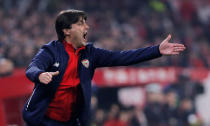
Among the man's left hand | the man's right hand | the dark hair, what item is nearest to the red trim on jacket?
the dark hair

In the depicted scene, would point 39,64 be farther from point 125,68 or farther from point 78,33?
point 125,68

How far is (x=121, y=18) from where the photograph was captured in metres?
14.4

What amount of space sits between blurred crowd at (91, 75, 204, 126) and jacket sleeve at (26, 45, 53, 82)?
578 centimetres

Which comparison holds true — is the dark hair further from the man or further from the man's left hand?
the man's left hand

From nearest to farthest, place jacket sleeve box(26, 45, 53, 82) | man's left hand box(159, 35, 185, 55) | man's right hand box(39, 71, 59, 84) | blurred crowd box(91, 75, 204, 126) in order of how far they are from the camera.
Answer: man's right hand box(39, 71, 59, 84) < jacket sleeve box(26, 45, 53, 82) < man's left hand box(159, 35, 185, 55) < blurred crowd box(91, 75, 204, 126)

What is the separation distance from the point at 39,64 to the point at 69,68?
30cm

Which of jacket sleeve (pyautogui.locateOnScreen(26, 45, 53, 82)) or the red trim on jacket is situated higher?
jacket sleeve (pyautogui.locateOnScreen(26, 45, 53, 82))

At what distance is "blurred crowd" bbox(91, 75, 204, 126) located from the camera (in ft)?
34.3

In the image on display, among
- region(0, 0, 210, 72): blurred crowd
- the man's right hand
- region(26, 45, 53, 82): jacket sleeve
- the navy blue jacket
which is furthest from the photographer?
region(0, 0, 210, 72): blurred crowd

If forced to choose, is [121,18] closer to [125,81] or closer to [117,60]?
[125,81]

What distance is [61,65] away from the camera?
14.6 feet

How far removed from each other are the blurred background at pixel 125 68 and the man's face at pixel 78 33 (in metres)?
3.30

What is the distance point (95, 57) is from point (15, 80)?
12.5 ft

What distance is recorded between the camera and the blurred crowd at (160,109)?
34.3 ft
